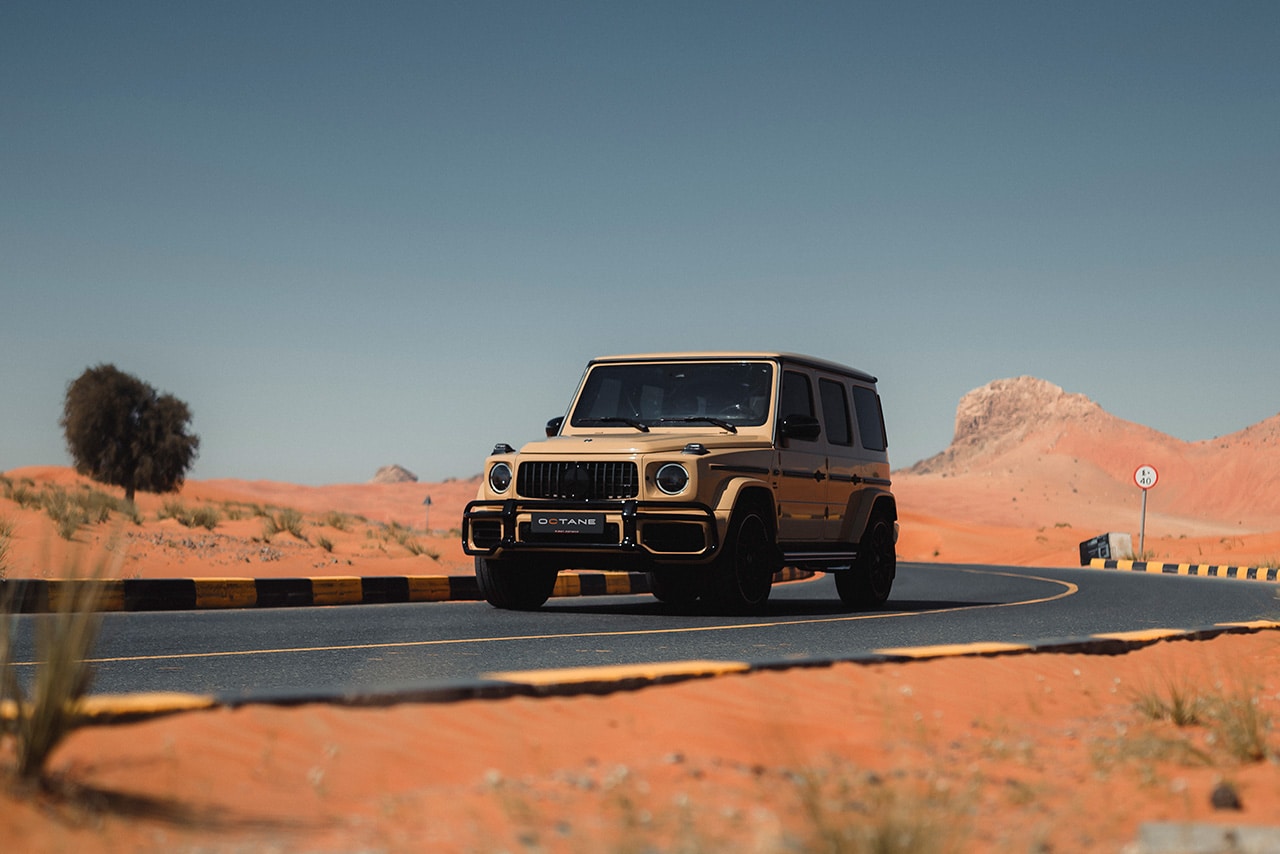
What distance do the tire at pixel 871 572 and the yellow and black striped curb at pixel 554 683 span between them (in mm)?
6367

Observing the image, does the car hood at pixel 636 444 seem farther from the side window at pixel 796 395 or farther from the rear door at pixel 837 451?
the rear door at pixel 837 451

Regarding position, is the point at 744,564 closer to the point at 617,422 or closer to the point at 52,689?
the point at 617,422

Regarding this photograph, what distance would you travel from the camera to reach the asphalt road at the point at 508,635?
7.97m

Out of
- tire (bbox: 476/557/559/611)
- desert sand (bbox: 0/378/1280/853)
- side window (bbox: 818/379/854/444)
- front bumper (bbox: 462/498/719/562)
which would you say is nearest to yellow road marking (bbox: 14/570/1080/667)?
front bumper (bbox: 462/498/719/562)

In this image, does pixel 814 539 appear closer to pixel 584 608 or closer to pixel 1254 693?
pixel 584 608

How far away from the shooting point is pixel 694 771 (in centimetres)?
464

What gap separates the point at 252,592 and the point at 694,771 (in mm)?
11444

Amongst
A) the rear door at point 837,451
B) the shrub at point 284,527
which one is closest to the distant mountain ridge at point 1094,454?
the shrub at point 284,527

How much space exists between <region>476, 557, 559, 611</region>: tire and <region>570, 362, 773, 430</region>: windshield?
4.99 feet

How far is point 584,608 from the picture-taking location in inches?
579

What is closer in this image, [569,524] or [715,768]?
[715,768]

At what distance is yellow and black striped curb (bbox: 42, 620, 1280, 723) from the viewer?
4.73 m

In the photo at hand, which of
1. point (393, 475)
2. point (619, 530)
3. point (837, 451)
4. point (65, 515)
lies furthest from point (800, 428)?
point (393, 475)

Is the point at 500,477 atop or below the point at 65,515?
atop
